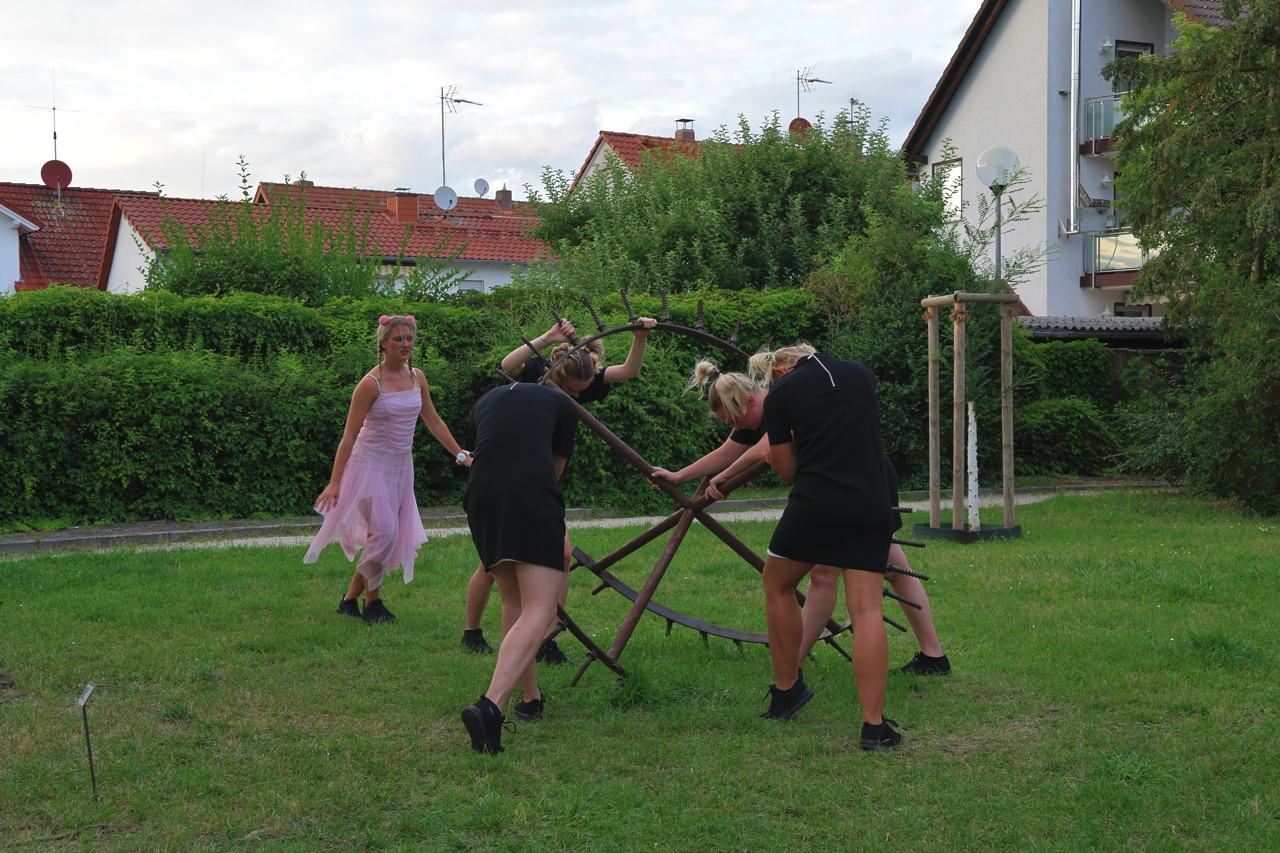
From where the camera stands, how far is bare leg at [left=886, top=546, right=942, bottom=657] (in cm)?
593

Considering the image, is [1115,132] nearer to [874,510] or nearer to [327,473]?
[327,473]

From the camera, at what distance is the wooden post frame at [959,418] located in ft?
34.8

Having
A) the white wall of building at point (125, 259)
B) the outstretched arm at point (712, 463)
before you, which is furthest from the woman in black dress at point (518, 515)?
the white wall of building at point (125, 259)

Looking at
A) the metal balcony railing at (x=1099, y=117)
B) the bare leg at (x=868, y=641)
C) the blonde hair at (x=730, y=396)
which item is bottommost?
the bare leg at (x=868, y=641)

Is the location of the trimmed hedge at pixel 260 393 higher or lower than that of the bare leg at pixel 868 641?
higher

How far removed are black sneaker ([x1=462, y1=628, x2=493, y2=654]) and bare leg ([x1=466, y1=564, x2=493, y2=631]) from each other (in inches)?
1.0

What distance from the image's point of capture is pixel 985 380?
15.3 m

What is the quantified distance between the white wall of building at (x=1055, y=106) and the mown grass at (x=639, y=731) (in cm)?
1972

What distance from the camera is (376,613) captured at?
23.8 ft

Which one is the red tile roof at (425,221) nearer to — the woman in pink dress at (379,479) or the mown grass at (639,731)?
the woman in pink dress at (379,479)

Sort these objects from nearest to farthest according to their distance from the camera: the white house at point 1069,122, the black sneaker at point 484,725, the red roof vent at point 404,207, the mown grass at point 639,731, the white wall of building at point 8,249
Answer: the mown grass at point 639,731, the black sneaker at point 484,725, the white house at point 1069,122, the white wall of building at point 8,249, the red roof vent at point 404,207

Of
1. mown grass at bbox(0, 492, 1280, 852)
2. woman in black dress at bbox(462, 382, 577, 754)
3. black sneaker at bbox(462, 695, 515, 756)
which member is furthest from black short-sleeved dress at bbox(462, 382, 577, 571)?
mown grass at bbox(0, 492, 1280, 852)

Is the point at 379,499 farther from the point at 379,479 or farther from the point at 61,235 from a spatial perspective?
the point at 61,235

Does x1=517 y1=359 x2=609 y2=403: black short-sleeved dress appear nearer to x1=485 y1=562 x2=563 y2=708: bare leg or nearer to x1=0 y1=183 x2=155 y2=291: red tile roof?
x1=485 y1=562 x2=563 y2=708: bare leg
